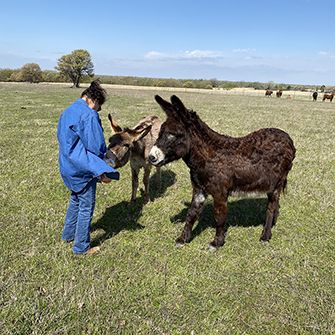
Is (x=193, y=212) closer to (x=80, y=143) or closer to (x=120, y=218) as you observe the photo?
(x=120, y=218)

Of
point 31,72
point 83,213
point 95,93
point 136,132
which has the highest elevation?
point 31,72

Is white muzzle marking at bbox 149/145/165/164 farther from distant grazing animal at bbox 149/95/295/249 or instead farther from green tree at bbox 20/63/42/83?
green tree at bbox 20/63/42/83

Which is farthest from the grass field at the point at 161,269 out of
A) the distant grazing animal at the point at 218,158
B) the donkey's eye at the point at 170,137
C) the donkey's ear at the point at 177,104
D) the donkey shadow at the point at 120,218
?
the donkey's ear at the point at 177,104

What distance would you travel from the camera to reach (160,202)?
23.6 ft

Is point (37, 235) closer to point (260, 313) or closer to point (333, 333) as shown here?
point (260, 313)

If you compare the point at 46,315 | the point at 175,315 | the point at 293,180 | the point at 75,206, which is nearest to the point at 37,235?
the point at 75,206

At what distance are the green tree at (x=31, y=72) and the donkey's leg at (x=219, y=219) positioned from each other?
10548 cm

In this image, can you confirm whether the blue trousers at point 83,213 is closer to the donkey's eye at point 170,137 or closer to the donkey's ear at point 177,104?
the donkey's eye at point 170,137

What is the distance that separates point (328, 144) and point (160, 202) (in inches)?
414

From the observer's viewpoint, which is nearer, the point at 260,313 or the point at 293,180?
the point at 260,313

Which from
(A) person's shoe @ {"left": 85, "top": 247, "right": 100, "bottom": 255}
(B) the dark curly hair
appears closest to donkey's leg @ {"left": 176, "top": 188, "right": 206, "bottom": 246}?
(A) person's shoe @ {"left": 85, "top": 247, "right": 100, "bottom": 255}

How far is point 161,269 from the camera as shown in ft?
15.1

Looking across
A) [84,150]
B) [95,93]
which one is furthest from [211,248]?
[95,93]

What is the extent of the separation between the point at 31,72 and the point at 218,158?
347 ft
